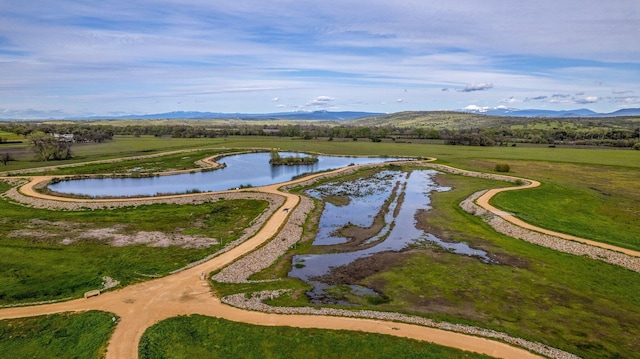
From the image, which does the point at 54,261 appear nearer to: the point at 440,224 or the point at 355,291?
the point at 355,291

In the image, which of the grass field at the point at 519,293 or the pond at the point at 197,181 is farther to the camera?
the pond at the point at 197,181

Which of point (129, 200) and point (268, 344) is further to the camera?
point (129, 200)

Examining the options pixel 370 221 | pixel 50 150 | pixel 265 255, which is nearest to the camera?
pixel 265 255

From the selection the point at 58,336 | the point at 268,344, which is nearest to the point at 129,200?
the point at 58,336

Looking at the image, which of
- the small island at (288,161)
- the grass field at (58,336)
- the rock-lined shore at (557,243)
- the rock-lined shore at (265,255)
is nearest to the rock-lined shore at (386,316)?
the rock-lined shore at (265,255)

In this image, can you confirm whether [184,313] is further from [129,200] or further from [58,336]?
[129,200]

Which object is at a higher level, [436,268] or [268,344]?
[436,268]

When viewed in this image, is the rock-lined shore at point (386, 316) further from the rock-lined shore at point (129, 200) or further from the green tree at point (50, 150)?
the green tree at point (50, 150)

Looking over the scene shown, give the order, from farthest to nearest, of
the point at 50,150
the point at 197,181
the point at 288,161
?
the point at 288,161, the point at 50,150, the point at 197,181
